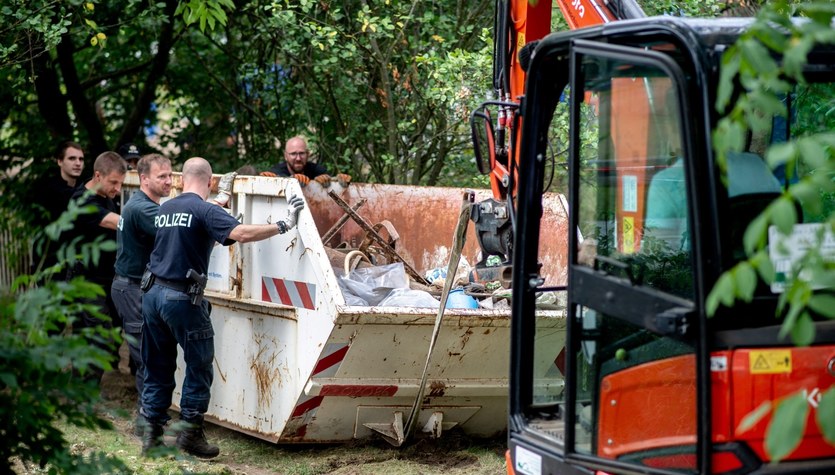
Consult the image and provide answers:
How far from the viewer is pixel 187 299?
5.92 metres

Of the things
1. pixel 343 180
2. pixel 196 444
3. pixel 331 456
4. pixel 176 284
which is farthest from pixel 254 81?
pixel 331 456

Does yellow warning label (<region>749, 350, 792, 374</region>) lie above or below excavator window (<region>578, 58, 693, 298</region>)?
below

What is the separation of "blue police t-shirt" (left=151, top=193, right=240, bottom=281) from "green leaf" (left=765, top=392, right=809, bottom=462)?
4.19m

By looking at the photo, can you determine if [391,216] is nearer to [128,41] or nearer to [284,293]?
[284,293]

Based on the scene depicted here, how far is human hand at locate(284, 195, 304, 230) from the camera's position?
18.9ft

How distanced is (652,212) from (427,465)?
2.63m

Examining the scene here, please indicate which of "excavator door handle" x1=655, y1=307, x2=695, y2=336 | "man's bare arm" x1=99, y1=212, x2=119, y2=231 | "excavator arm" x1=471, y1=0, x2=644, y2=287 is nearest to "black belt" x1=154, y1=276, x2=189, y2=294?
"man's bare arm" x1=99, y1=212, x2=119, y2=231

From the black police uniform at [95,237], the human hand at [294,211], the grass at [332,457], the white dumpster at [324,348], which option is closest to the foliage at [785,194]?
the white dumpster at [324,348]

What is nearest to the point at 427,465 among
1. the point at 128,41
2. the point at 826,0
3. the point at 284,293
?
the point at 284,293

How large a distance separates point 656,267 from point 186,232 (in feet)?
10.2

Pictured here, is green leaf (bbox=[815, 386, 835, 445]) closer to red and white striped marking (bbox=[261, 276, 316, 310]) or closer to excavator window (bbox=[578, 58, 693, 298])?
excavator window (bbox=[578, 58, 693, 298])

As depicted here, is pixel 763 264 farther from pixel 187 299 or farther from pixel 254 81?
pixel 254 81

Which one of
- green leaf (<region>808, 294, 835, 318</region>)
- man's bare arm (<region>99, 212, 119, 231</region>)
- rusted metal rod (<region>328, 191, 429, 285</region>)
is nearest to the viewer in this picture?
green leaf (<region>808, 294, 835, 318</region>)

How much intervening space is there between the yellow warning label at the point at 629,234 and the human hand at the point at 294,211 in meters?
2.53
